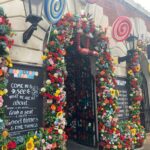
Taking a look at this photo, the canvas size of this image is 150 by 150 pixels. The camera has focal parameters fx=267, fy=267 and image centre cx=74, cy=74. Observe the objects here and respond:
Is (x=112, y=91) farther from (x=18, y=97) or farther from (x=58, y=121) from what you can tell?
(x=18, y=97)

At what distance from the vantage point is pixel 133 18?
8938 millimetres

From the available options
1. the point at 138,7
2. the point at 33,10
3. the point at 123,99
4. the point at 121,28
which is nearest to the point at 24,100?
the point at 33,10

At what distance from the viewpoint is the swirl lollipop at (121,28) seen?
279 inches

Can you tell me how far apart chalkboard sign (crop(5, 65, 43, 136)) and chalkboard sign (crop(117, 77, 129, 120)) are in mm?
3126

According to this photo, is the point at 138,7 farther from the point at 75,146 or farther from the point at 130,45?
the point at 75,146

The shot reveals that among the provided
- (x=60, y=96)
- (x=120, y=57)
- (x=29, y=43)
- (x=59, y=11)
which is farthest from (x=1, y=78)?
(x=120, y=57)

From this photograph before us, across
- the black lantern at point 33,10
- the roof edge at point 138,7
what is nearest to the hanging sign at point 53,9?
the black lantern at point 33,10

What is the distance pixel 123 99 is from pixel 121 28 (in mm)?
2066

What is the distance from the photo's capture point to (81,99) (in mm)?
6926

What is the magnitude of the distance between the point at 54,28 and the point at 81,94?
2140mm

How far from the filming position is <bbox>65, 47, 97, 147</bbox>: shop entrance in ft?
21.4

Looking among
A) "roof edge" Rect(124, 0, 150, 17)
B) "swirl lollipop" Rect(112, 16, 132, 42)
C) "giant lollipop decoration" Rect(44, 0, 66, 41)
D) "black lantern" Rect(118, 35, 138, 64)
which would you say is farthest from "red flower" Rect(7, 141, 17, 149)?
"roof edge" Rect(124, 0, 150, 17)

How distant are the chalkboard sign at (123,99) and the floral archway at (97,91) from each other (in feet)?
0.52

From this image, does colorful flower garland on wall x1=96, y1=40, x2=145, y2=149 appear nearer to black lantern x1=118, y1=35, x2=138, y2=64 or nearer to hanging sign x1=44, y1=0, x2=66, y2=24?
black lantern x1=118, y1=35, x2=138, y2=64
